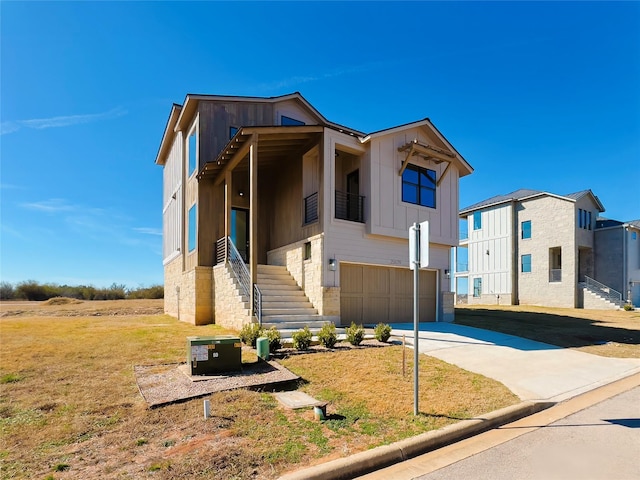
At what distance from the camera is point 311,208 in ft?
47.9

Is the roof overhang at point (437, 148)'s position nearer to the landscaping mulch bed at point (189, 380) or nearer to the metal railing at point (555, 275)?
the landscaping mulch bed at point (189, 380)

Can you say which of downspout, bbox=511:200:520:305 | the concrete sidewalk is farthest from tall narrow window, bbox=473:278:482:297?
the concrete sidewalk

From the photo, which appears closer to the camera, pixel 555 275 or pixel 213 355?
pixel 213 355

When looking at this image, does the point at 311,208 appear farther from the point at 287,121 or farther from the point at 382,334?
the point at 382,334

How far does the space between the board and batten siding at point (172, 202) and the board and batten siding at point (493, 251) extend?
27.5 m

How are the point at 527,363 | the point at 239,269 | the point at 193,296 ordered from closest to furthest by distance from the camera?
the point at 527,363 < the point at 239,269 < the point at 193,296

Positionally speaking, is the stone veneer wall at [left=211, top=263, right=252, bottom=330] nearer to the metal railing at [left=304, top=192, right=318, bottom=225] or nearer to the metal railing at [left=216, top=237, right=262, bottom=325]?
the metal railing at [left=216, top=237, right=262, bottom=325]

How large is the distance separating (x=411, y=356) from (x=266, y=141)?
9076mm

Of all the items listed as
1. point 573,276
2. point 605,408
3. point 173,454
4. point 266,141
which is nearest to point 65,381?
point 173,454

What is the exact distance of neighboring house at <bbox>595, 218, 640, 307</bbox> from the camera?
100ft

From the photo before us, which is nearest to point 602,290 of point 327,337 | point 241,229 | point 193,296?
point 241,229

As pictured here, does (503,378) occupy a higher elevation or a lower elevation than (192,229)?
lower

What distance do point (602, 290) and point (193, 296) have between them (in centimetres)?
3047

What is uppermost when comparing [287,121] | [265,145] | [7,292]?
[287,121]
